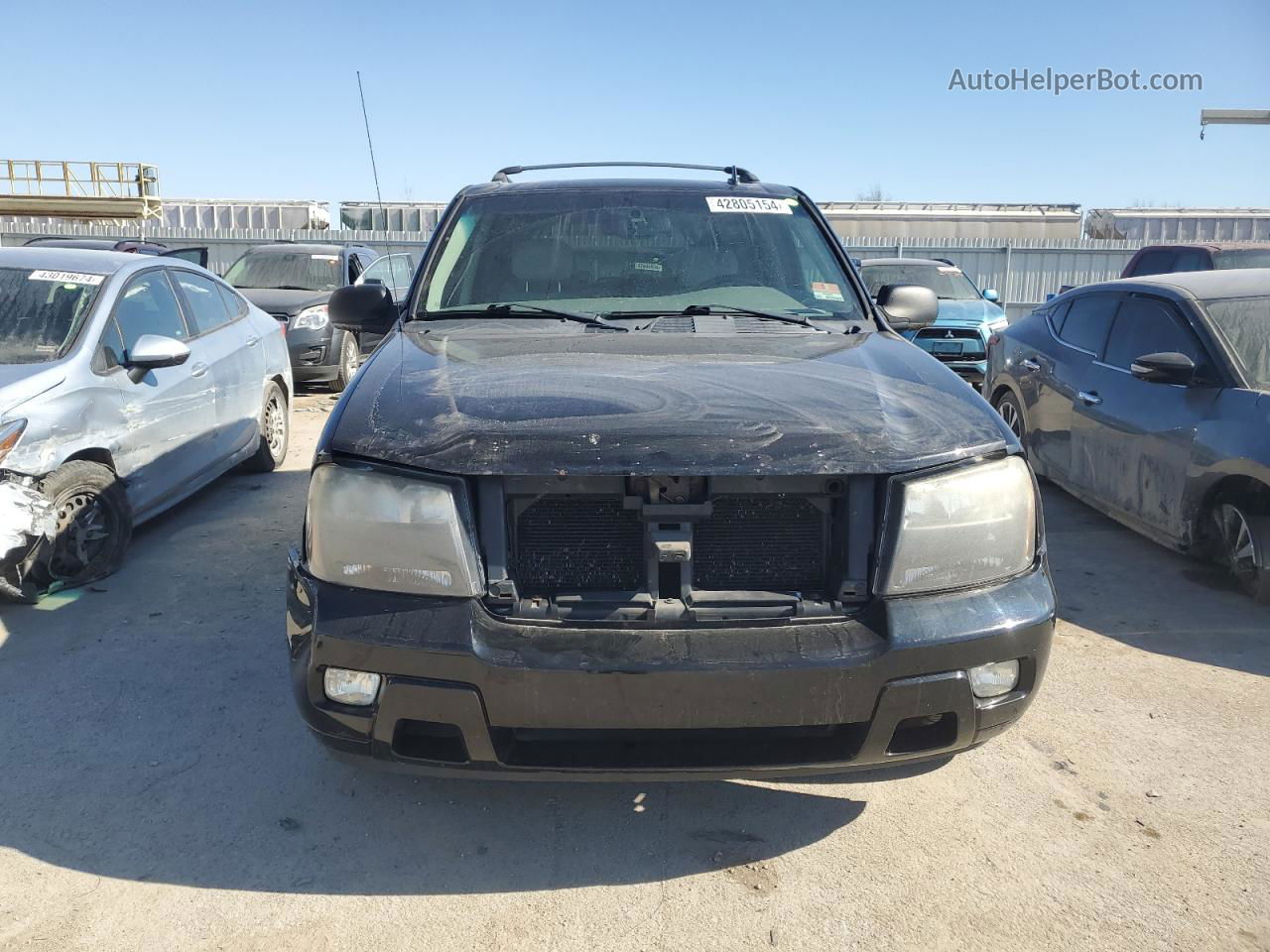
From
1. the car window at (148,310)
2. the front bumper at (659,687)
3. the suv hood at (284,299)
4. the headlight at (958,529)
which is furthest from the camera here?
the suv hood at (284,299)

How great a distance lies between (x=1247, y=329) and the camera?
16.2ft

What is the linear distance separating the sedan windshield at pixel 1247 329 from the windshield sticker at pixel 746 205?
257cm

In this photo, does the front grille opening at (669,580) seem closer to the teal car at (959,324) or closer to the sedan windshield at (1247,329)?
the sedan windshield at (1247,329)

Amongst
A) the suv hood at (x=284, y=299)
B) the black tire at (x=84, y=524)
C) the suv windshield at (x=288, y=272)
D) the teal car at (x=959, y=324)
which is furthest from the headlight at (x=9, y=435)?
the teal car at (x=959, y=324)

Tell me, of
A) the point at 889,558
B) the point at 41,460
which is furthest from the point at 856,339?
the point at 41,460

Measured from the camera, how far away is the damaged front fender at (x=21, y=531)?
166 inches

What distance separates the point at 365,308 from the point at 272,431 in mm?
3832

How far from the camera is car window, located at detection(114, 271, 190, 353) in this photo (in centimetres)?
523

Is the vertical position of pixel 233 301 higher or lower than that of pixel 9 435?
higher

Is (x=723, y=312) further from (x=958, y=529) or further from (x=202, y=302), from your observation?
(x=202, y=302)

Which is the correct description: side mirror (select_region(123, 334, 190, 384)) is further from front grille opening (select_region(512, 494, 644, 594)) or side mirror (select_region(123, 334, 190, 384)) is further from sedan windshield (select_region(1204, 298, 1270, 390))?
sedan windshield (select_region(1204, 298, 1270, 390))

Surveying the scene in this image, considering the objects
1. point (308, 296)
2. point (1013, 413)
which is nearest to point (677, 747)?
point (1013, 413)

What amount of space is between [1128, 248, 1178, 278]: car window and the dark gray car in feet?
16.2

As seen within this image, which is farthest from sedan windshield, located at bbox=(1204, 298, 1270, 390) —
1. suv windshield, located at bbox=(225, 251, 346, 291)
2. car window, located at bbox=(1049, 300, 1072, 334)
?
suv windshield, located at bbox=(225, 251, 346, 291)
